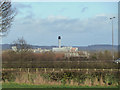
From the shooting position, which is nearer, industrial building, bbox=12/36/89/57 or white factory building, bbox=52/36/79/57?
industrial building, bbox=12/36/89/57

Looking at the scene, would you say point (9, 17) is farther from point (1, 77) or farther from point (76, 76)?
point (76, 76)

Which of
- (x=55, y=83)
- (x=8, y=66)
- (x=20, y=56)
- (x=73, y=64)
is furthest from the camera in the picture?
(x=73, y=64)

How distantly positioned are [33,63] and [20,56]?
83.0 inches

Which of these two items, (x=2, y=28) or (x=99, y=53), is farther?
(x=99, y=53)

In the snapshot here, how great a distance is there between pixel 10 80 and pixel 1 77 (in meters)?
0.54

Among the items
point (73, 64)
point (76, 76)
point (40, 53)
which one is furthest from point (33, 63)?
point (76, 76)

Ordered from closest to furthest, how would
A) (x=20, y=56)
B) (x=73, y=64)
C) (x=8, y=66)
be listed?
(x=20, y=56) → (x=8, y=66) → (x=73, y=64)

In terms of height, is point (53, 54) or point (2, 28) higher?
point (2, 28)

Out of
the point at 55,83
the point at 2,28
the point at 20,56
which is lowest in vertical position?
the point at 55,83

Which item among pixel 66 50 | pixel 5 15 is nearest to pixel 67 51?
pixel 66 50

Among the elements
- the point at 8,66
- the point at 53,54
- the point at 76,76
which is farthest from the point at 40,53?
the point at 76,76

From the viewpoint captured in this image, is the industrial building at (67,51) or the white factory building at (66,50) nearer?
the industrial building at (67,51)

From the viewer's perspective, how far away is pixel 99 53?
1688cm

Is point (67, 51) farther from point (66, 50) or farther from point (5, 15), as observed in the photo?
point (5, 15)
